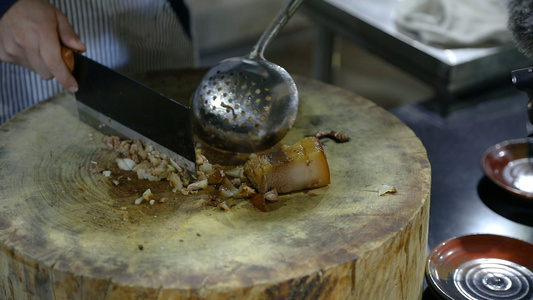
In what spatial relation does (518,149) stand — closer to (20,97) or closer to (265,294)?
(265,294)

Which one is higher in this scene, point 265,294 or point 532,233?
point 265,294

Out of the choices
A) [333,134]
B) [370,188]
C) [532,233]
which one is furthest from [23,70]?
[532,233]

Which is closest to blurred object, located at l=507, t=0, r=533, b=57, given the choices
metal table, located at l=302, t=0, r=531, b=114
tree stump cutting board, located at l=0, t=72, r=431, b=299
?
tree stump cutting board, located at l=0, t=72, r=431, b=299

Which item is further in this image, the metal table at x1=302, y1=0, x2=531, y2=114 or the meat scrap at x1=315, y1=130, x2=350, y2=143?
the metal table at x1=302, y1=0, x2=531, y2=114

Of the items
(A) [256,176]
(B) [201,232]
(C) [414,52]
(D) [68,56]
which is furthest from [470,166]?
(D) [68,56]

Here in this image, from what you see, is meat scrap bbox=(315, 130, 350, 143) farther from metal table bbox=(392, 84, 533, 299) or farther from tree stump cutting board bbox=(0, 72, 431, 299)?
metal table bbox=(392, 84, 533, 299)

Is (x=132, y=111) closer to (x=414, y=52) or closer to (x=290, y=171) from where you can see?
(x=290, y=171)
